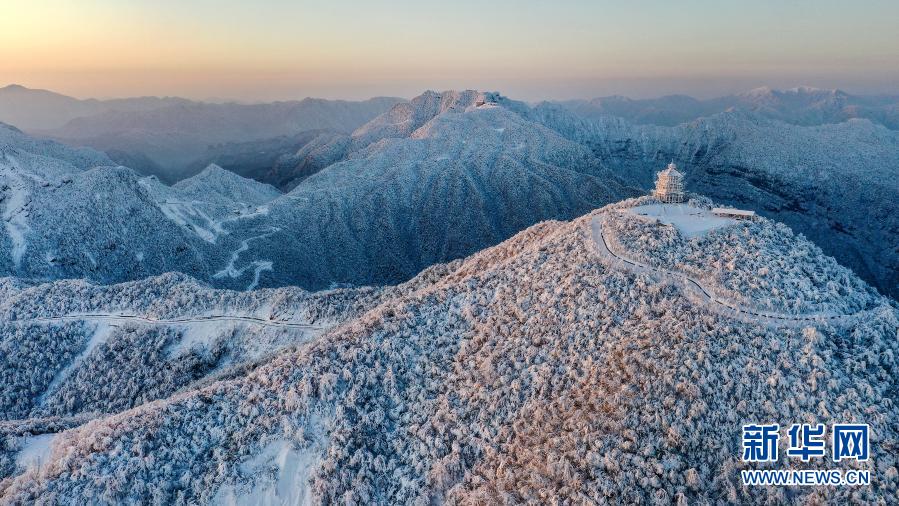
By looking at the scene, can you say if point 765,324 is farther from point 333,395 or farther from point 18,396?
point 18,396

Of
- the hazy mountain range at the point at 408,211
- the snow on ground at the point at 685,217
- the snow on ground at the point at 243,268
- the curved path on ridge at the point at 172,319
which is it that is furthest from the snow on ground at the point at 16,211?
the snow on ground at the point at 685,217

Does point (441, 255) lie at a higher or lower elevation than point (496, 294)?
lower

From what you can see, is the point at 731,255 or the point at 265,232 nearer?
the point at 731,255

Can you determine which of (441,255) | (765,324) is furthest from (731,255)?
(441,255)

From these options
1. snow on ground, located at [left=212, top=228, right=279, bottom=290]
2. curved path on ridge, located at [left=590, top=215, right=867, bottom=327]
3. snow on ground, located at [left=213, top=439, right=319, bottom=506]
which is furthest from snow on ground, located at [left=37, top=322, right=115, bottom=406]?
curved path on ridge, located at [left=590, top=215, right=867, bottom=327]

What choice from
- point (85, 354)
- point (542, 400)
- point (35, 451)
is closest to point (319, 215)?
point (85, 354)

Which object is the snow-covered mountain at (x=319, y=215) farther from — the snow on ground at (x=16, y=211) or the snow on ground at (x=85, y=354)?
the snow on ground at (x=85, y=354)

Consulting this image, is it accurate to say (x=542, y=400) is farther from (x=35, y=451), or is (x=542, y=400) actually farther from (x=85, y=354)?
(x=85, y=354)
